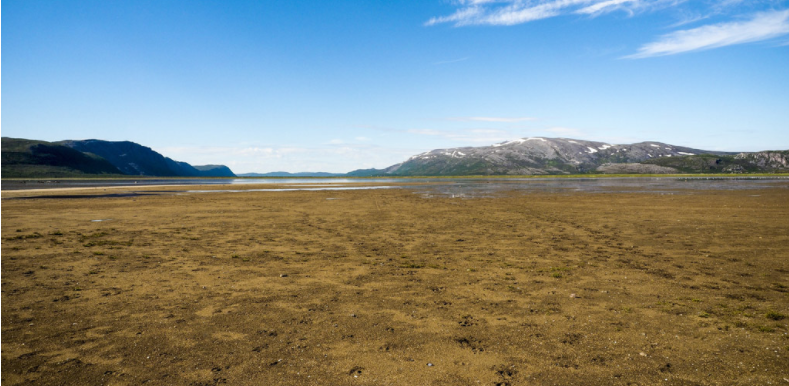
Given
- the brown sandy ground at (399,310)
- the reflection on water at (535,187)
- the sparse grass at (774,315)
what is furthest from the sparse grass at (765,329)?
the reflection on water at (535,187)

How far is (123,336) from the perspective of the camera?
7629 millimetres

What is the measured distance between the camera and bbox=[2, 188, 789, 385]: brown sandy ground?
20.7ft

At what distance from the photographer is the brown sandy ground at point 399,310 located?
20.7 feet

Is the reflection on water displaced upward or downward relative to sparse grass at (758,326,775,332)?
upward

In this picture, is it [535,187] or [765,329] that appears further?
[535,187]

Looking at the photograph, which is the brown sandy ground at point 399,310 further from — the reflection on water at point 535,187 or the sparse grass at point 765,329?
the reflection on water at point 535,187

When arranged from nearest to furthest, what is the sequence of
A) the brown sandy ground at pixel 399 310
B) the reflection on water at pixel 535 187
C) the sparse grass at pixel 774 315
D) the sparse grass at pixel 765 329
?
the brown sandy ground at pixel 399 310 < the sparse grass at pixel 765 329 < the sparse grass at pixel 774 315 < the reflection on water at pixel 535 187

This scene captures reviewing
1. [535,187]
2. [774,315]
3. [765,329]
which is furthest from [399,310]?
[535,187]

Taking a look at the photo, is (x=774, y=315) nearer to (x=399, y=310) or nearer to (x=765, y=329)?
(x=765, y=329)

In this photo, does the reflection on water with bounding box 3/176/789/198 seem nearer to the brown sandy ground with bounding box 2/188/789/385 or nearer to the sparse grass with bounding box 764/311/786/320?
the brown sandy ground with bounding box 2/188/789/385

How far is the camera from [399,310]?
29.8 ft

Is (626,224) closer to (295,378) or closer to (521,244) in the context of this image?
(521,244)

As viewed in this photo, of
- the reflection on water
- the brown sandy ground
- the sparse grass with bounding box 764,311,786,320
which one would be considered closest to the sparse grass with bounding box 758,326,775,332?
the brown sandy ground

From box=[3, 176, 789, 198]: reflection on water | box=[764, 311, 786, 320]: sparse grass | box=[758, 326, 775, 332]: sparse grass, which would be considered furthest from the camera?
box=[3, 176, 789, 198]: reflection on water
